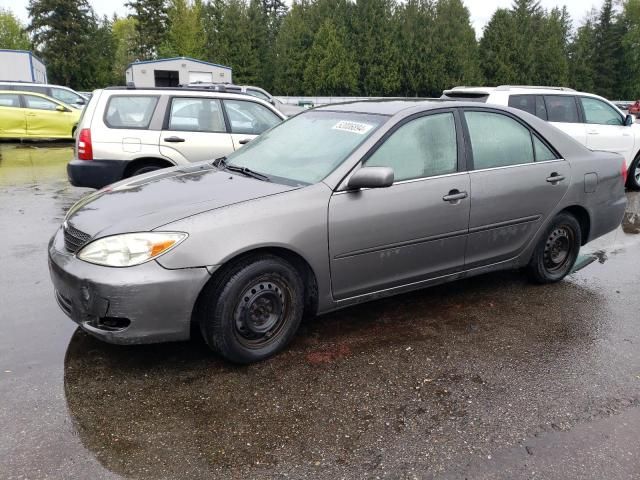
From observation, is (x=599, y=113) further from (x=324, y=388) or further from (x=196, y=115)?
(x=324, y=388)

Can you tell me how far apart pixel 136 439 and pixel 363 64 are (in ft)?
158

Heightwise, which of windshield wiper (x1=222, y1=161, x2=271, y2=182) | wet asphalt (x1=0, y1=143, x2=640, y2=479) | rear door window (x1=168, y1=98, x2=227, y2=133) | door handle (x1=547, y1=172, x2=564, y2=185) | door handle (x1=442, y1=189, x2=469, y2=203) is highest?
rear door window (x1=168, y1=98, x2=227, y2=133)

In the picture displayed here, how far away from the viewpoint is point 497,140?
14.9 ft

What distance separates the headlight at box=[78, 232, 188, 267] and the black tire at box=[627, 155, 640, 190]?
9.37 metres

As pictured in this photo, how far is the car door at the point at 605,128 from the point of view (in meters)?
9.50

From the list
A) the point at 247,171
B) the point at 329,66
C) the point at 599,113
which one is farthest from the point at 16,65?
the point at 247,171

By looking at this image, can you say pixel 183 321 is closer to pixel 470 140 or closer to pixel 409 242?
pixel 409 242

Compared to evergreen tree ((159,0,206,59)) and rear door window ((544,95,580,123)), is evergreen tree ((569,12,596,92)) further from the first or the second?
rear door window ((544,95,580,123))

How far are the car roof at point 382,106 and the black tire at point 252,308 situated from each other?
146cm

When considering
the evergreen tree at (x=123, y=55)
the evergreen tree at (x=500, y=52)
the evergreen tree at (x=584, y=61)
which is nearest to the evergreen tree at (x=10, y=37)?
the evergreen tree at (x=123, y=55)

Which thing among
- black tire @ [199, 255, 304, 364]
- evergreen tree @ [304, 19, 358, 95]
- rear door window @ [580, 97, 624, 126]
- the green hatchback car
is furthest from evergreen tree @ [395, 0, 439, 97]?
black tire @ [199, 255, 304, 364]

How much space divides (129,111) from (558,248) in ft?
17.4

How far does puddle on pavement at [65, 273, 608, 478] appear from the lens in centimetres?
274

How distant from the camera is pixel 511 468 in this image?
A: 265cm
